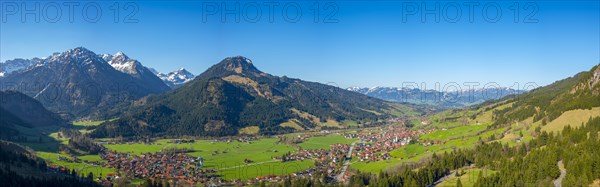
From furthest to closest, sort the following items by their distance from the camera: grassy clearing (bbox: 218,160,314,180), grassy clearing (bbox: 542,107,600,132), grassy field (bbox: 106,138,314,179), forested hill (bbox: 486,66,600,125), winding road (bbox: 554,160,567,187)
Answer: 1. grassy field (bbox: 106,138,314,179)
2. forested hill (bbox: 486,66,600,125)
3. grassy clearing (bbox: 218,160,314,180)
4. grassy clearing (bbox: 542,107,600,132)
5. winding road (bbox: 554,160,567,187)

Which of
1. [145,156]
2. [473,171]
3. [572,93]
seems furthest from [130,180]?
[572,93]

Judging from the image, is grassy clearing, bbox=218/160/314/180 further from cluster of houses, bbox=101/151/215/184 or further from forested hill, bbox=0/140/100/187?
forested hill, bbox=0/140/100/187

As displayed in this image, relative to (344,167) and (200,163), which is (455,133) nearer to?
(344,167)

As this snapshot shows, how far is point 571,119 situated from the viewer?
12075 cm

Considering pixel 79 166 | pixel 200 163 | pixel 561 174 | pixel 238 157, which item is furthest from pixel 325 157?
pixel 79 166

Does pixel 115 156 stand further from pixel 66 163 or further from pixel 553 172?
pixel 553 172

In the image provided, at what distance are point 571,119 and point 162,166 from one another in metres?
135

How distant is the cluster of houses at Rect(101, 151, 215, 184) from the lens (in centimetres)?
12244

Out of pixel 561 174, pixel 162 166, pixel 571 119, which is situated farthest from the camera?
pixel 162 166

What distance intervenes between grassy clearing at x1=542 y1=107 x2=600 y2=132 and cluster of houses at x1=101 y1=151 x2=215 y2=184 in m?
108

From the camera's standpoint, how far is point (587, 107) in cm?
12319

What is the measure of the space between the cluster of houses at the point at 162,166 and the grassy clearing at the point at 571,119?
354ft

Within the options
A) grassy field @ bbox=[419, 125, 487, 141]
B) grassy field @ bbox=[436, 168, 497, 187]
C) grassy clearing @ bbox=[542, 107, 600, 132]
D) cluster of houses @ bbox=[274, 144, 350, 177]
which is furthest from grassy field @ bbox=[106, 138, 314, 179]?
grassy clearing @ bbox=[542, 107, 600, 132]

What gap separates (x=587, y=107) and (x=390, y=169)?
66030 millimetres
